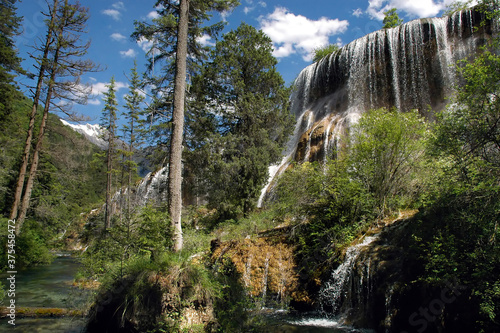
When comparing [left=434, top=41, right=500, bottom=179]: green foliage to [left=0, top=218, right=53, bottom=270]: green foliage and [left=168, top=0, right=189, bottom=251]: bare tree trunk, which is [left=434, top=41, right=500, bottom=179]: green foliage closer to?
[left=168, top=0, right=189, bottom=251]: bare tree trunk

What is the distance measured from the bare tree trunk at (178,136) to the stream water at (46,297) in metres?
2.86

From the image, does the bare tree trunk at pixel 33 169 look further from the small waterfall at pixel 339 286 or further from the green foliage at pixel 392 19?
the green foliage at pixel 392 19

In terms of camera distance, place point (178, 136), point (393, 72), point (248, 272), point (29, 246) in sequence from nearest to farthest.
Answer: point (178, 136), point (248, 272), point (29, 246), point (393, 72)

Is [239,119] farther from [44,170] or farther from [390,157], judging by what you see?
[44,170]

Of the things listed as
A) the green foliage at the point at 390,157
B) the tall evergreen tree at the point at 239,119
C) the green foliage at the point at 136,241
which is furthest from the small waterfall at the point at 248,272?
the tall evergreen tree at the point at 239,119

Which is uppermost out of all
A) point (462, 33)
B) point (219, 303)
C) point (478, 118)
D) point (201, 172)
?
point (462, 33)

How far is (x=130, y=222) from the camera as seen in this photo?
6691 millimetres

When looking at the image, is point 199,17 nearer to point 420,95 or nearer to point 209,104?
point 209,104

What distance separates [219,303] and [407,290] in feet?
11.5

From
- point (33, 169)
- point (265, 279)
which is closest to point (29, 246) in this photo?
point (33, 169)

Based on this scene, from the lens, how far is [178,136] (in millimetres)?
7637

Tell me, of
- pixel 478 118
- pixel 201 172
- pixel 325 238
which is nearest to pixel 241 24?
pixel 201 172

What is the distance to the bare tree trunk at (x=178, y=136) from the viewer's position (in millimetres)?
7070

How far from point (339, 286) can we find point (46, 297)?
9.24 meters
